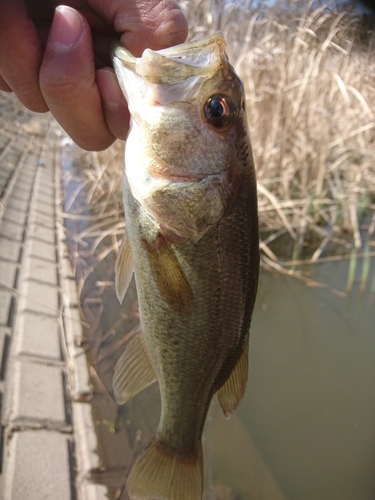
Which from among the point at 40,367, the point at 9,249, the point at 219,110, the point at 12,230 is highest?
the point at 12,230

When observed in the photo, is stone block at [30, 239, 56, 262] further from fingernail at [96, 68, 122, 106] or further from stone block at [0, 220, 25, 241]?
fingernail at [96, 68, 122, 106]

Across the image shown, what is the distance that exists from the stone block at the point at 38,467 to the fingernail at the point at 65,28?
192cm

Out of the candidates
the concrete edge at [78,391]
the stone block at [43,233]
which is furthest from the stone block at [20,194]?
the concrete edge at [78,391]

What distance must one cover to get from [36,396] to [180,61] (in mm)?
2097

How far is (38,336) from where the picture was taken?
294 cm

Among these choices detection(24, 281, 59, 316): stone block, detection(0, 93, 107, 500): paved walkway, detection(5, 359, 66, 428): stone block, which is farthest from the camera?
detection(24, 281, 59, 316): stone block

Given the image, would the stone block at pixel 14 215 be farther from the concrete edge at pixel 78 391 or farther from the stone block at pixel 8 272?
the stone block at pixel 8 272

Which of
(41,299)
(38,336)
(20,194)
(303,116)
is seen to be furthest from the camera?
(20,194)

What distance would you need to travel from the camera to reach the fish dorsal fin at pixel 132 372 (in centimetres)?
149

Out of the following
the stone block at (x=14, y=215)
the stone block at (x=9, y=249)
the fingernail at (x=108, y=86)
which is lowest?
the fingernail at (x=108, y=86)

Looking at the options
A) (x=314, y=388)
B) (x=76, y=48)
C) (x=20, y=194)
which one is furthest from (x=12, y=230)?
(x=76, y=48)

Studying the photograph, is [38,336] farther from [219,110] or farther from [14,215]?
[219,110]

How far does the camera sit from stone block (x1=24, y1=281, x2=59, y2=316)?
125 inches

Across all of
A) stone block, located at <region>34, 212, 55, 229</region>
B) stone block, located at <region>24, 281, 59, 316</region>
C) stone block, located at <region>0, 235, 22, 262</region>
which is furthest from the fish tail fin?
stone block, located at <region>34, 212, 55, 229</region>
